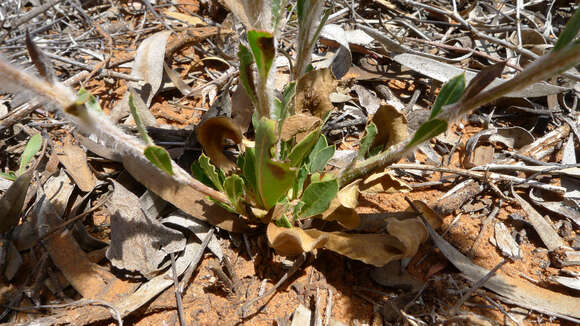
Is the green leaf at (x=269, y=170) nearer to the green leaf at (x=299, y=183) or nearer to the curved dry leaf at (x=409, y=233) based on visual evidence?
the green leaf at (x=299, y=183)

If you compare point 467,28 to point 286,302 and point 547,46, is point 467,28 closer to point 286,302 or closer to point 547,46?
point 547,46

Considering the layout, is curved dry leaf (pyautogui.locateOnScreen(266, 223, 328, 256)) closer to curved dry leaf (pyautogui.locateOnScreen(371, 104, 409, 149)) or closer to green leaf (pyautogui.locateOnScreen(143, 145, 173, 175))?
green leaf (pyautogui.locateOnScreen(143, 145, 173, 175))

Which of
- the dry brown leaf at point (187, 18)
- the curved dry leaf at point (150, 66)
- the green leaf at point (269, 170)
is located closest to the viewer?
the green leaf at point (269, 170)

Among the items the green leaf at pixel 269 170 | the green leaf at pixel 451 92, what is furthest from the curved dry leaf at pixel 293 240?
the green leaf at pixel 451 92

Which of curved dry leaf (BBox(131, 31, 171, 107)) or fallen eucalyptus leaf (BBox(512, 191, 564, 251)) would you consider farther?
curved dry leaf (BBox(131, 31, 171, 107))

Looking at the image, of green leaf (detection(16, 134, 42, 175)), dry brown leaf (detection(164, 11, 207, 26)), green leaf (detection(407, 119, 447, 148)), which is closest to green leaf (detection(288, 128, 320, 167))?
green leaf (detection(407, 119, 447, 148))

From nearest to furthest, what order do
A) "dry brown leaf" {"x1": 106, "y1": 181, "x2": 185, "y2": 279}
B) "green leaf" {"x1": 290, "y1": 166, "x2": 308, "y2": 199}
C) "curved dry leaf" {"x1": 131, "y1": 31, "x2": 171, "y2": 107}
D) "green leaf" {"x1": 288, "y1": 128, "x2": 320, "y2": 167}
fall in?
1. "green leaf" {"x1": 288, "y1": 128, "x2": 320, "y2": 167}
2. "dry brown leaf" {"x1": 106, "y1": 181, "x2": 185, "y2": 279}
3. "green leaf" {"x1": 290, "y1": 166, "x2": 308, "y2": 199}
4. "curved dry leaf" {"x1": 131, "y1": 31, "x2": 171, "y2": 107}

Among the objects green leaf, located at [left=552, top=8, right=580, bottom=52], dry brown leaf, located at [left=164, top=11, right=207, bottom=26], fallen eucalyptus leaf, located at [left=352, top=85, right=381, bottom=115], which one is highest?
green leaf, located at [left=552, top=8, right=580, bottom=52]
